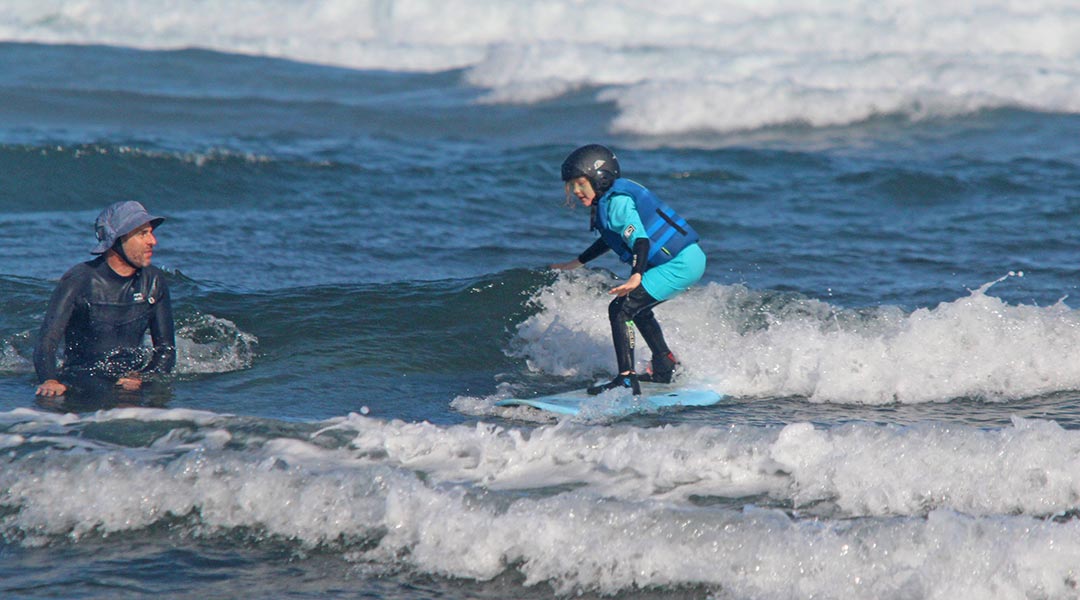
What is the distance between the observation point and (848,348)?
7.93m

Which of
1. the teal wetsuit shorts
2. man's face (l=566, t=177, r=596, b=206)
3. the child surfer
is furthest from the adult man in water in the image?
the teal wetsuit shorts

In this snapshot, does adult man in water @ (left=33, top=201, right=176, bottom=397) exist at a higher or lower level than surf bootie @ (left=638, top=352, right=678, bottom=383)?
Answer: higher

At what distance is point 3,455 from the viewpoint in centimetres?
590

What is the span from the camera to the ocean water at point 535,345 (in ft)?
16.5

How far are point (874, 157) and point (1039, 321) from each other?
8203 millimetres

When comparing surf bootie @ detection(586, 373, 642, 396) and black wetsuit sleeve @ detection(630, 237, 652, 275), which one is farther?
surf bootie @ detection(586, 373, 642, 396)

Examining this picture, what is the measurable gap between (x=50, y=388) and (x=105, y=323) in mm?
541

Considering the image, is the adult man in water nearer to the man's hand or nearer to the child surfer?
the man's hand

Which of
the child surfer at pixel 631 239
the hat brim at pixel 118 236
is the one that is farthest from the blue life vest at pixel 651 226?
the hat brim at pixel 118 236

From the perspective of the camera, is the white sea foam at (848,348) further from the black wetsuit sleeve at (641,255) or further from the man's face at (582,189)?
the man's face at (582,189)

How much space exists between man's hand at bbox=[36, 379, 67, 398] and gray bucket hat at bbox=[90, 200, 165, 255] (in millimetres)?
787

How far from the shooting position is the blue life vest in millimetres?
7031

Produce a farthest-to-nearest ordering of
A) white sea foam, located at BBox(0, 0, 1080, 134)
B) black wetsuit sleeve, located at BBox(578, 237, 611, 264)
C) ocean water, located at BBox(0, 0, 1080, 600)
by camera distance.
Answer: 1. white sea foam, located at BBox(0, 0, 1080, 134)
2. black wetsuit sleeve, located at BBox(578, 237, 611, 264)
3. ocean water, located at BBox(0, 0, 1080, 600)

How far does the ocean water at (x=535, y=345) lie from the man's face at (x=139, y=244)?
0.85 metres
